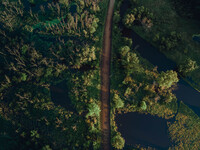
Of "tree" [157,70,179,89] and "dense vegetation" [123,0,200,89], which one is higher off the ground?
"dense vegetation" [123,0,200,89]

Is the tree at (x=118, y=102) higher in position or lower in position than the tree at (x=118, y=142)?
higher

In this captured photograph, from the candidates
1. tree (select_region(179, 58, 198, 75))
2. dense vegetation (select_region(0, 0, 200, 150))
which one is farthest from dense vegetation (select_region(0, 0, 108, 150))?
tree (select_region(179, 58, 198, 75))

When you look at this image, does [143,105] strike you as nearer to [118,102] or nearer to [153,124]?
[153,124]

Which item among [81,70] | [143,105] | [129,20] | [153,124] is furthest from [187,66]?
[81,70]

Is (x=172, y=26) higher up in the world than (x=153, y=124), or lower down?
higher up

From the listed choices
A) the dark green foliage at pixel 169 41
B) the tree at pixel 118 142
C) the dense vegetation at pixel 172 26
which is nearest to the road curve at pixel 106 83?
the tree at pixel 118 142

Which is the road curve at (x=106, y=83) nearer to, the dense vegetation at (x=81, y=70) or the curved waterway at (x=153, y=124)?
the dense vegetation at (x=81, y=70)

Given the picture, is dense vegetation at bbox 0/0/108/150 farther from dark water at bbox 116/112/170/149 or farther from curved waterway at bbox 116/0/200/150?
curved waterway at bbox 116/0/200/150

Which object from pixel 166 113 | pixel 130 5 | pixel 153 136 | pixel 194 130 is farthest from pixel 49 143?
pixel 130 5
